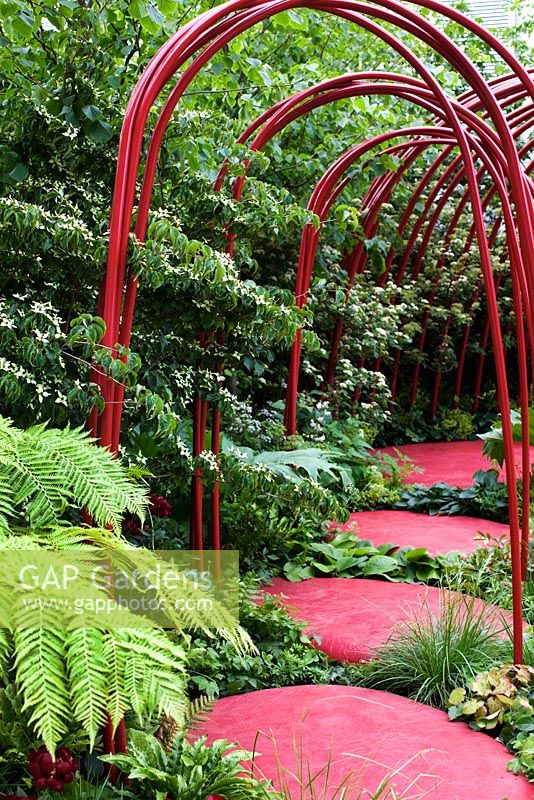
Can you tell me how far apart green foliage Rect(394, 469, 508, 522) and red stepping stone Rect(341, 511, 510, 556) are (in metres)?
0.09

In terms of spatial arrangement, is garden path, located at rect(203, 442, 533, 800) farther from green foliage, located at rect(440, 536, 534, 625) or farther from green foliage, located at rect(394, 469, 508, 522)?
green foliage, located at rect(394, 469, 508, 522)

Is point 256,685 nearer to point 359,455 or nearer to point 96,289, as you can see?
point 96,289

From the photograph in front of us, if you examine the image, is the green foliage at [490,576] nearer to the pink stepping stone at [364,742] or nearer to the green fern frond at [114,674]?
the pink stepping stone at [364,742]

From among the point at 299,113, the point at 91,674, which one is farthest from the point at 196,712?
the point at 299,113

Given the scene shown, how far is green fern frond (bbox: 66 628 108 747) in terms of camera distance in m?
1.54

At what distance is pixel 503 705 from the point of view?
3025mm

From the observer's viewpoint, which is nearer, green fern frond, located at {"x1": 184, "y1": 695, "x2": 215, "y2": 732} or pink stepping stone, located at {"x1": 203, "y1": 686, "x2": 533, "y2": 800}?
pink stepping stone, located at {"x1": 203, "y1": 686, "x2": 533, "y2": 800}

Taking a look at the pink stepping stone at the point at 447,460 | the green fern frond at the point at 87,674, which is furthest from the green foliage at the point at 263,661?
the pink stepping stone at the point at 447,460

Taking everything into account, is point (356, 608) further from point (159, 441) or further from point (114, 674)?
point (114, 674)

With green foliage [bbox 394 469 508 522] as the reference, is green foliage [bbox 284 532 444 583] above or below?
below

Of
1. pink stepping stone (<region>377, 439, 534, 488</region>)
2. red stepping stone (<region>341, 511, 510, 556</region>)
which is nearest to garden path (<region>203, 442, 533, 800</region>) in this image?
red stepping stone (<region>341, 511, 510, 556</region>)

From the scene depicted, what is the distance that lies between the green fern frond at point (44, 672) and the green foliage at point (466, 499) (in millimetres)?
4955

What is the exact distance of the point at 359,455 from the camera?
670cm

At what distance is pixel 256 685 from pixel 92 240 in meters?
Answer: 1.86
